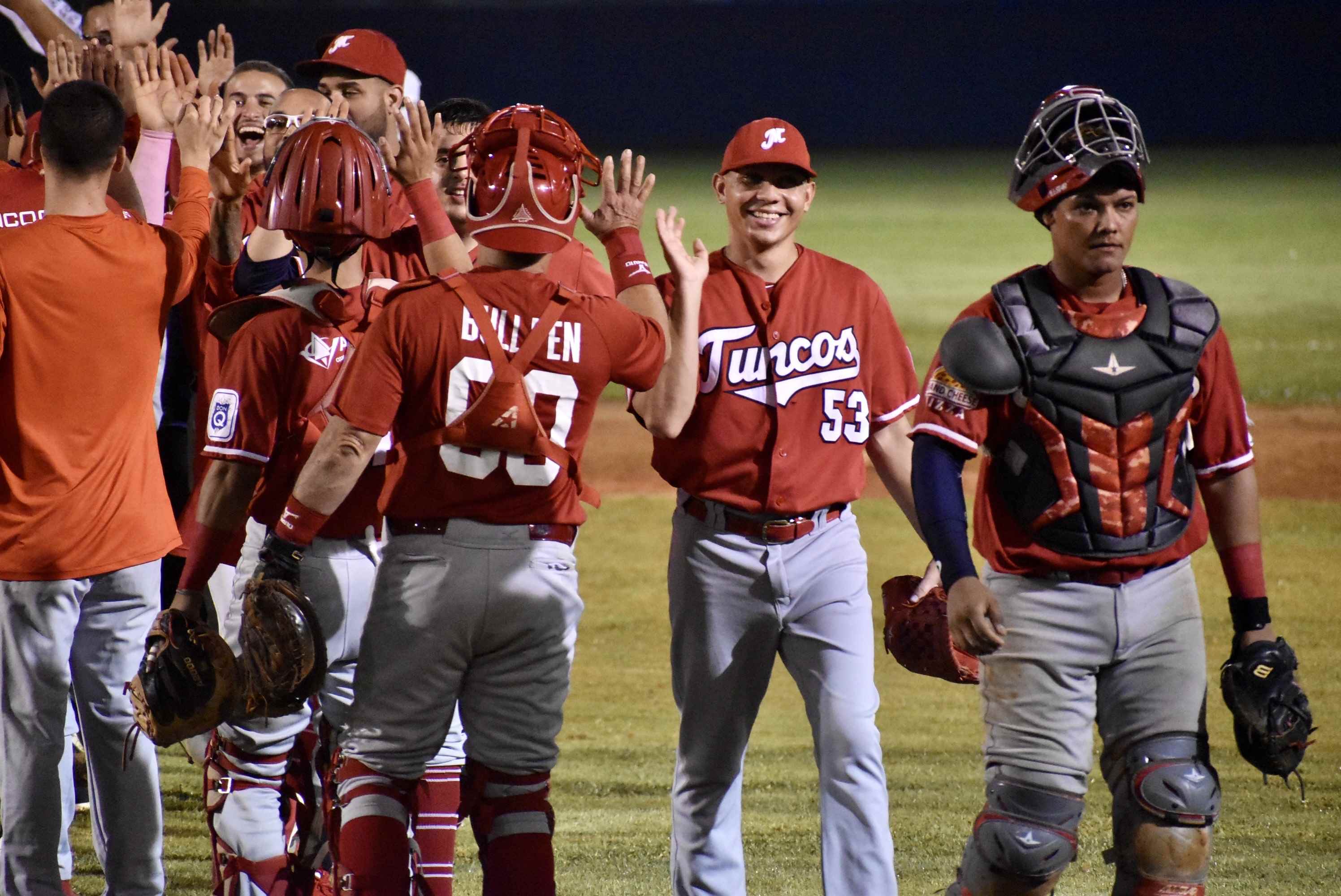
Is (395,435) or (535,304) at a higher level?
(535,304)

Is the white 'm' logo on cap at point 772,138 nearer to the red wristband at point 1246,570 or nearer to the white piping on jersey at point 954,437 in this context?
the white piping on jersey at point 954,437

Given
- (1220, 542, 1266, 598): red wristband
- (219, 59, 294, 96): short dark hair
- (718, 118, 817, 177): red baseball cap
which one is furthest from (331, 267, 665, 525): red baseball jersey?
Result: (219, 59, 294, 96): short dark hair

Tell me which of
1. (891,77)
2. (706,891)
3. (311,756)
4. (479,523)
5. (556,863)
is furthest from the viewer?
(891,77)

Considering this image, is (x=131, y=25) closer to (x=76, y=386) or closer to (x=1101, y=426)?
(x=76, y=386)

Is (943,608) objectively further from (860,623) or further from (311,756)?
(311,756)

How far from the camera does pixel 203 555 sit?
→ 3328 mm

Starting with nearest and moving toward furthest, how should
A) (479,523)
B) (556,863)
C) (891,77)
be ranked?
1. (479,523)
2. (556,863)
3. (891,77)

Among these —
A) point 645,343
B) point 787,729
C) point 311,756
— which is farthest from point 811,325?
point 787,729

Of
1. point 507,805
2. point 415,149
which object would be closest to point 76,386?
point 415,149

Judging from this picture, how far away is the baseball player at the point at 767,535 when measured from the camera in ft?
11.9

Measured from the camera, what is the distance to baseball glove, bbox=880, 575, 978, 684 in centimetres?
377

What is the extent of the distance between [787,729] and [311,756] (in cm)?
298

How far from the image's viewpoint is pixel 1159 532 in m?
3.18

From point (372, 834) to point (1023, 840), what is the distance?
1.32 metres
